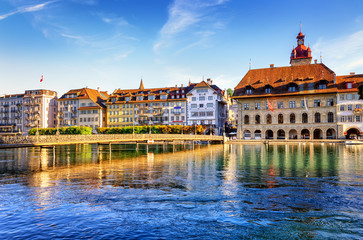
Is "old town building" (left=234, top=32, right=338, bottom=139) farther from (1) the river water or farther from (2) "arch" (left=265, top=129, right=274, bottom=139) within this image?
(1) the river water

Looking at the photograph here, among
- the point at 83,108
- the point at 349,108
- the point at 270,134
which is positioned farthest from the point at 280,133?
the point at 83,108

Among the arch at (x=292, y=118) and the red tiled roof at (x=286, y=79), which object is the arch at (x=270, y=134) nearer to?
the arch at (x=292, y=118)

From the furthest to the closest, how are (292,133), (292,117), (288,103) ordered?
(292,133) < (292,117) < (288,103)

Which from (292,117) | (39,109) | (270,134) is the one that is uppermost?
(39,109)

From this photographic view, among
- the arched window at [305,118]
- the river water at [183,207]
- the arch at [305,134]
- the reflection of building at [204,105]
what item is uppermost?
the reflection of building at [204,105]

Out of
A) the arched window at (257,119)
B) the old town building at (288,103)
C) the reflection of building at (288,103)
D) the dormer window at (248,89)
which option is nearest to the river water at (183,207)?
the old town building at (288,103)

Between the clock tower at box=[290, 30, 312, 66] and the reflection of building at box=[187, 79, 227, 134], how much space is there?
1167 inches

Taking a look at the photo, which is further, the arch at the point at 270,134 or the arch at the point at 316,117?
the arch at the point at 270,134

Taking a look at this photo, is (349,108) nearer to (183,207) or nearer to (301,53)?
(301,53)

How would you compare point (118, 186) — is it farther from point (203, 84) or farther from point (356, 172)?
point (203, 84)

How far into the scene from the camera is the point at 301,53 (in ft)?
355

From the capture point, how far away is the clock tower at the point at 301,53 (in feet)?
348

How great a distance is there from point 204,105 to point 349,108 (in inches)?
1644

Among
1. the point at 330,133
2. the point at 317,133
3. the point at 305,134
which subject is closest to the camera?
the point at 330,133
